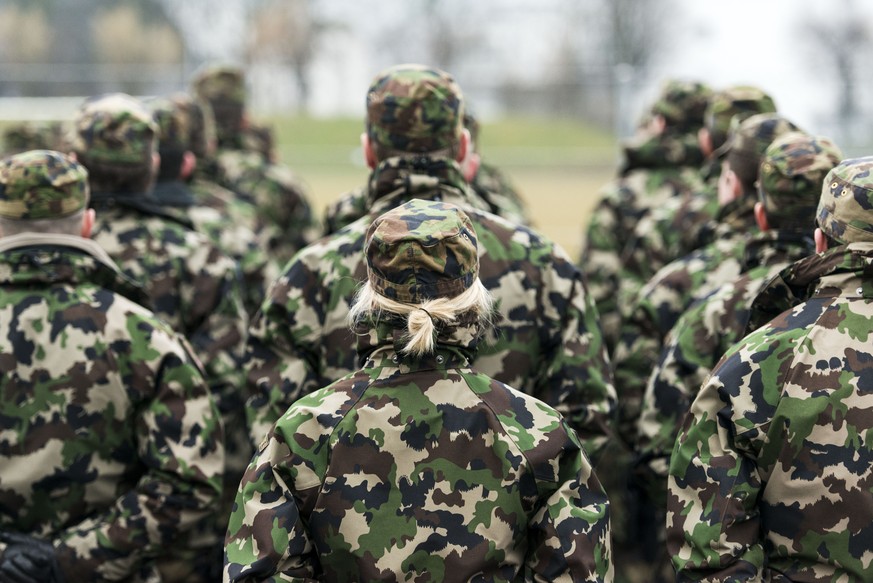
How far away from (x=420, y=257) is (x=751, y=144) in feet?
8.06

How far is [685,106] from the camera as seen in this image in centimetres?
786

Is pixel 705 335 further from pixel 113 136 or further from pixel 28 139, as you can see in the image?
pixel 28 139

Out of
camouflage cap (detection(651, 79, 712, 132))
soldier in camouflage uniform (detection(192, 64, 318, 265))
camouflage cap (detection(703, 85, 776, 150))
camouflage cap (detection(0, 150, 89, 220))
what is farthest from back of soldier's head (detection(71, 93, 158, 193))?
camouflage cap (detection(651, 79, 712, 132))

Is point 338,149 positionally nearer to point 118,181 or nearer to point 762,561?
point 118,181

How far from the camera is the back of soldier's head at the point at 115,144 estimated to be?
508cm

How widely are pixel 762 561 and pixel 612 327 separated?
171 inches

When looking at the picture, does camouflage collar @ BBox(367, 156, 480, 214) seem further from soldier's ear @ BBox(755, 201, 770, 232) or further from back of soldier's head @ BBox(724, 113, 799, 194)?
back of soldier's head @ BBox(724, 113, 799, 194)

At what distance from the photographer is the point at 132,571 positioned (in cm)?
418

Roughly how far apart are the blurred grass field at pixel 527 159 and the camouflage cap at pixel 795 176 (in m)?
12.6

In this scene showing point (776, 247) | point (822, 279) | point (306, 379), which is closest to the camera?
point (822, 279)

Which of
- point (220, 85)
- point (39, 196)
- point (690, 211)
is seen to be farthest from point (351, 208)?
point (220, 85)

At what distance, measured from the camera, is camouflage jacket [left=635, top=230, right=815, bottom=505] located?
14.6 feet

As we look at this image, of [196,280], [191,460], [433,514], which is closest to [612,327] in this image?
[196,280]

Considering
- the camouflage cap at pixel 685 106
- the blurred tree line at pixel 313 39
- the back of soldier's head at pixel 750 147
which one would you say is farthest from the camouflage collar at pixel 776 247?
the blurred tree line at pixel 313 39
